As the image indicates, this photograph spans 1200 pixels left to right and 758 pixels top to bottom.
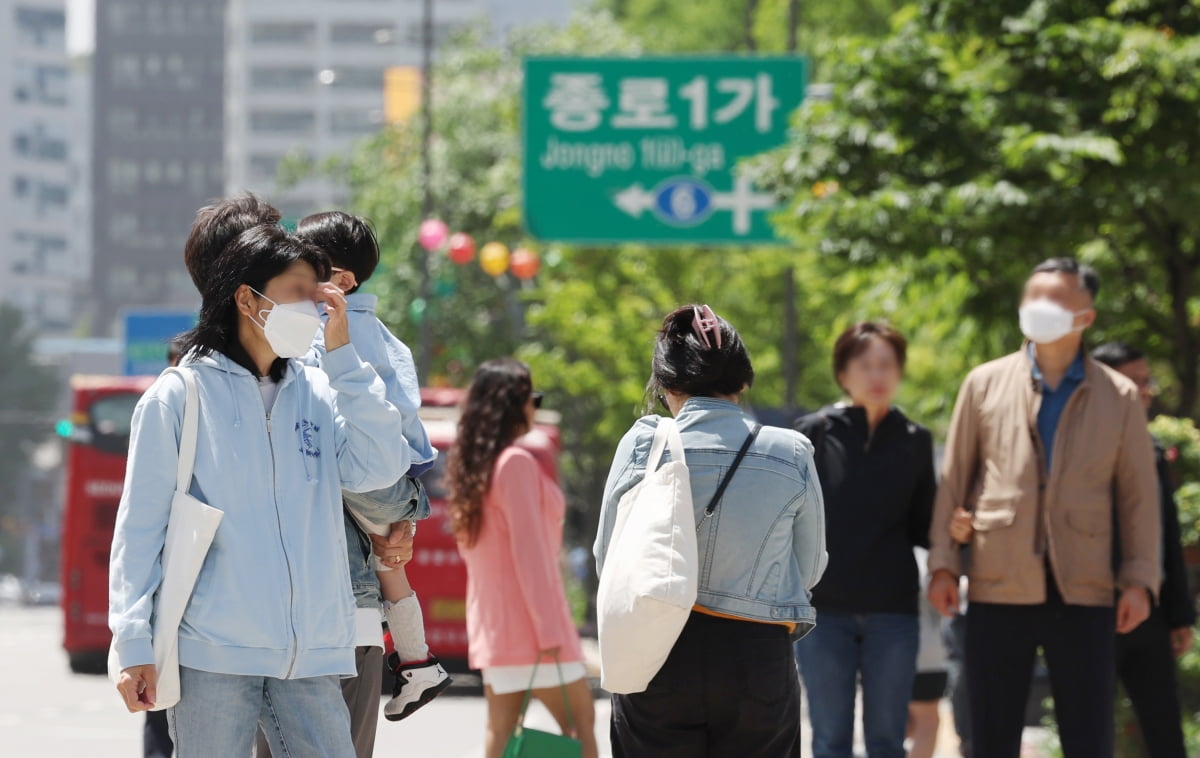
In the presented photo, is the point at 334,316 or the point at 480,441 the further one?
the point at 480,441

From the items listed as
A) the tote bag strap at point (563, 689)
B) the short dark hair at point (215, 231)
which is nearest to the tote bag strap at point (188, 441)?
the short dark hair at point (215, 231)

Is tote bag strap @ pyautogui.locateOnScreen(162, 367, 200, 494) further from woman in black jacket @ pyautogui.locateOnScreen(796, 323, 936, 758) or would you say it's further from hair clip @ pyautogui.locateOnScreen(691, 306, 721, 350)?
woman in black jacket @ pyautogui.locateOnScreen(796, 323, 936, 758)

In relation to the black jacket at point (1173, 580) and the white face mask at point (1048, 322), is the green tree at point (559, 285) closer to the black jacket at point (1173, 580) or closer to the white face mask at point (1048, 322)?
the black jacket at point (1173, 580)

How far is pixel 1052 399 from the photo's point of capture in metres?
6.28

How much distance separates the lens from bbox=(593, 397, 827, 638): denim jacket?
4.69 metres

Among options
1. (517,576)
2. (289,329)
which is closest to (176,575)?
(289,329)

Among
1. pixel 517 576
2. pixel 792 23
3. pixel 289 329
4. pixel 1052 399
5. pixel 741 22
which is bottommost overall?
pixel 517 576

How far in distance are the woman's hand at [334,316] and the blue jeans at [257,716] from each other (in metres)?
0.78

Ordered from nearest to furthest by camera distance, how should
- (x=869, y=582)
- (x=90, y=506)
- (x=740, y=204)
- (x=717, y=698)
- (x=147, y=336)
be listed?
(x=717, y=698) → (x=869, y=582) → (x=740, y=204) → (x=90, y=506) → (x=147, y=336)

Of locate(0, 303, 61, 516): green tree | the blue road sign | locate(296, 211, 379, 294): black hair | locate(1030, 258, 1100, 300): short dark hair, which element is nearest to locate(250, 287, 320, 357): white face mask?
locate(296, 211, 379, 294): black hair

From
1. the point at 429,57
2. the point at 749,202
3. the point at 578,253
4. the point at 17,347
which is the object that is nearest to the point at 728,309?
the point at 578,253

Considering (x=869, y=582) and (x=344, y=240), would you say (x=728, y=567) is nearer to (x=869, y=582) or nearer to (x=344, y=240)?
(x=344, y=240)

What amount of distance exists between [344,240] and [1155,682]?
3709mm

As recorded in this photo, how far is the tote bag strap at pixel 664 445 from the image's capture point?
184 inches
